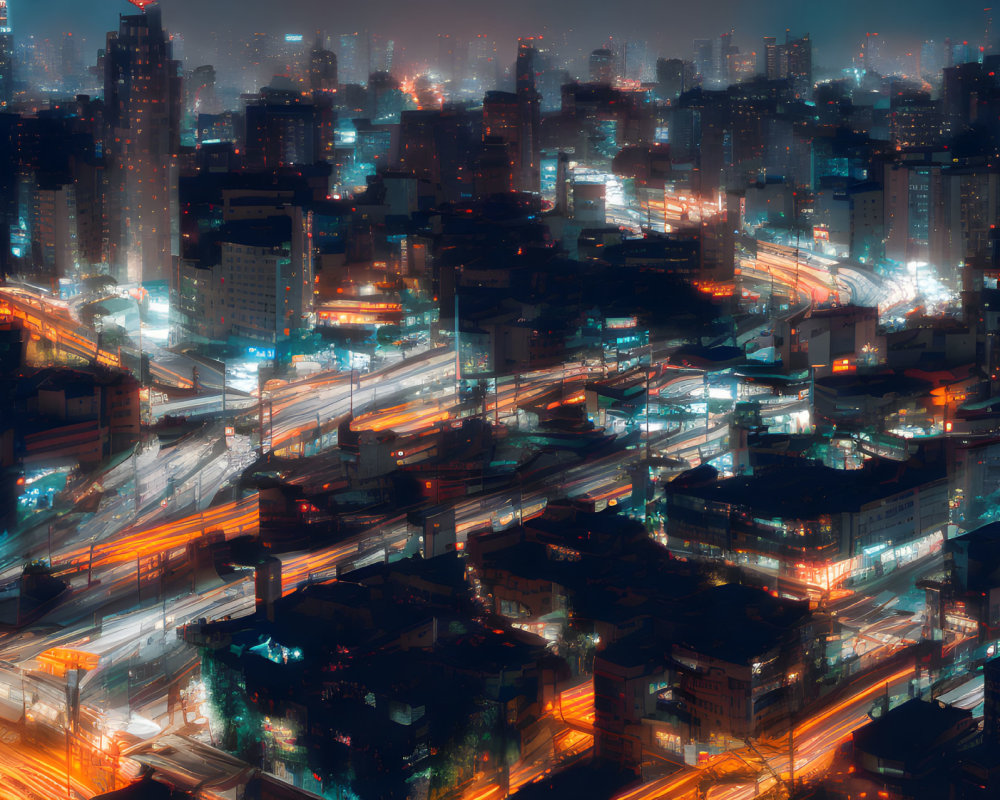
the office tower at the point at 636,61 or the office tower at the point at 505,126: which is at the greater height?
the office tower at the point at 636,61

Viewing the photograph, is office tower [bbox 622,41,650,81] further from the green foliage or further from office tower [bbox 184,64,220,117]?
the green foliage

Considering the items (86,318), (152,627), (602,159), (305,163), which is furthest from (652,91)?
(152,627)

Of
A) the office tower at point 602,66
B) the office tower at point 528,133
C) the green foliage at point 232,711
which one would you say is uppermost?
the office tower at point 602,66

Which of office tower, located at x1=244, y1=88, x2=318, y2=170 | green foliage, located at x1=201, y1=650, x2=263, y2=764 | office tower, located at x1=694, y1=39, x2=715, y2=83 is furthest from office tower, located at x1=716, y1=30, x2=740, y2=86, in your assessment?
green foliage, located at x1=201, y1=650, x2=263, y2=764

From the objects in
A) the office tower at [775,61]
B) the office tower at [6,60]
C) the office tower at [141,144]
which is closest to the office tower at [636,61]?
the office tower at [775,61]

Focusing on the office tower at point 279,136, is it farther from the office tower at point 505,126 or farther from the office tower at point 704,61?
the office tower at point 704,61

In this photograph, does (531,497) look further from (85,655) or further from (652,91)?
(652,91)

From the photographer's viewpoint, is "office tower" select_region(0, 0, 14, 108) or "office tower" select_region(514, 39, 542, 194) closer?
"office tower" select_region(514, 39, 542, 194)
